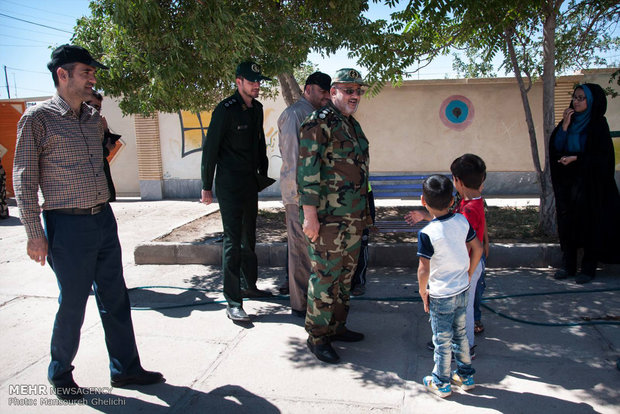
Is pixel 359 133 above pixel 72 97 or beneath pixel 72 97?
beneath

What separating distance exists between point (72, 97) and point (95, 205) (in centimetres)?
68

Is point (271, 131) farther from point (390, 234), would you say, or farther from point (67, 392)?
point (67, 392)

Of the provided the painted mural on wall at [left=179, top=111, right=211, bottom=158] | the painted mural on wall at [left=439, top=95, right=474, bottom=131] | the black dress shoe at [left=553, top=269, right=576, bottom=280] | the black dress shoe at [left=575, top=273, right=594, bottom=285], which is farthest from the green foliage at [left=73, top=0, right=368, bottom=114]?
the painted mural on wall at [left=439, top=95, right=474, bottom=131]

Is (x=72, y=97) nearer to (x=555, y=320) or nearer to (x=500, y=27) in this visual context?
(x=555, y=320)

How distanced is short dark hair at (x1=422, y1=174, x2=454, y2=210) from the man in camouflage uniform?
65 centimetres

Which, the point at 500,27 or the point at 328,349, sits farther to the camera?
the point at 500,27

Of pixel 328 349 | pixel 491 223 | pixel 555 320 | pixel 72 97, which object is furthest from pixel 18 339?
pixel 491 223

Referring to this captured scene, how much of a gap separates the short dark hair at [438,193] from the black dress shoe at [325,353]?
132 cm

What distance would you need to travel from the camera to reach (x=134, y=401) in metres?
2.91

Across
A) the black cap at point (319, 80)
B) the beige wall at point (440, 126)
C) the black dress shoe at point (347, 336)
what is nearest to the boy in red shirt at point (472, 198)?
the black dress shoe at point (347, 336)

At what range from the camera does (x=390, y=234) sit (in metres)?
6.44

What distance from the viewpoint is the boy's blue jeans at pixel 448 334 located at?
276cm

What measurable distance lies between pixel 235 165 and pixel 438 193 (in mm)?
2068

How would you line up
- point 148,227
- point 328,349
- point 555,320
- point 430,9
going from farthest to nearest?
point 148,227, point 430,9, point 555,320, point 328,349
